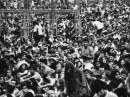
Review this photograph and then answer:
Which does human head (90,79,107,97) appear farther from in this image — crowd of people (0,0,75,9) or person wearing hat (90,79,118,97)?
crowd of people (0,0,75,9)

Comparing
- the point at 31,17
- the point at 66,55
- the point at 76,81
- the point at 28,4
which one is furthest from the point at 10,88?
the point at 31,17

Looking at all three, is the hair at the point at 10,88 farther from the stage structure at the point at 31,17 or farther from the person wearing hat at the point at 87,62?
the stage structure at the point at 31,17

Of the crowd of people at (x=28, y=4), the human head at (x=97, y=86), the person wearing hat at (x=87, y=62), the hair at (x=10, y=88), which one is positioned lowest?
the hair at (x=10, y=88)

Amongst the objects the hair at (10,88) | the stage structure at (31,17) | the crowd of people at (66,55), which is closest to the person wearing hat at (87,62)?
the crowd of people at (66,55)

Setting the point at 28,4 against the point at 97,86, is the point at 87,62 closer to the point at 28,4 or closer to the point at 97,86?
the point at 97,86

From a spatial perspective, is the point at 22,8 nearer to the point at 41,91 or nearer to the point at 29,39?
the point at 29,39

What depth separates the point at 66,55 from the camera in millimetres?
16781

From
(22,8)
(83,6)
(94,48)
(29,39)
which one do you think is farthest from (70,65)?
(83,6)

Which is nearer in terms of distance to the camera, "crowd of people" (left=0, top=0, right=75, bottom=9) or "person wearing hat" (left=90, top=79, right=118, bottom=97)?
"person wearing hat" (left=90, top=79, right=118, bottom=97)

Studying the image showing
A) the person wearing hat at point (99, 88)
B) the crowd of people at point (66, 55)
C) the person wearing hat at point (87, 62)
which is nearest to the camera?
the person wearing hat at point (99, 88)

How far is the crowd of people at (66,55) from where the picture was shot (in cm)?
1048

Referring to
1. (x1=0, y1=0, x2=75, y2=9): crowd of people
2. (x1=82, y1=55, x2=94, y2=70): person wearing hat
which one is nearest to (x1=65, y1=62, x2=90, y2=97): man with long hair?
(x1=82, y1=55, x2=94, y2=70): person wearing hat

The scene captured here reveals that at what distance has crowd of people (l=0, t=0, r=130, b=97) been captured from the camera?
34.4 feet

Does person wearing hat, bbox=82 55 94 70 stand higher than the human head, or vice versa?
the human head
